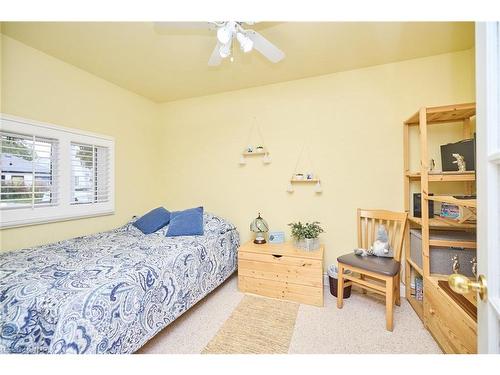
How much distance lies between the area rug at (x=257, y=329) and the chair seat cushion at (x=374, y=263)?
2.22 feet

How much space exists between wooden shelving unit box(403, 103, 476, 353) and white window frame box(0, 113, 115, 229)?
10.7 ft

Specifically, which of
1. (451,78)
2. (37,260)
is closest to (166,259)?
(37,260)

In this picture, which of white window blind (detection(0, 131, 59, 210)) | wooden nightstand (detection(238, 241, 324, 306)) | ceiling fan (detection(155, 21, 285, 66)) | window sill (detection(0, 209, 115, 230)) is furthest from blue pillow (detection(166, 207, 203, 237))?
ceiling fan (detection(155, 21, 285, 66))

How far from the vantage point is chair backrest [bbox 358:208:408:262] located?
227 cm

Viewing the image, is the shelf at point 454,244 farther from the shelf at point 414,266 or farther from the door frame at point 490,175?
the door frame at point 490,175

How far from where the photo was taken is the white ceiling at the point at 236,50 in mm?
1831

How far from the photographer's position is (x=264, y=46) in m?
1.72

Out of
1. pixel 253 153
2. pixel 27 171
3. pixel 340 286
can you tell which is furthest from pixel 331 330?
pixel 27 171

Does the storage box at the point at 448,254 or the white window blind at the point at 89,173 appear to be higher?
the white window blind at the point at 89,173

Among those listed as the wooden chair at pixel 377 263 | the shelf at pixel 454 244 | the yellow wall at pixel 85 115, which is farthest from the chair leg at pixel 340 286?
the yellow wall at pixel 85 115
